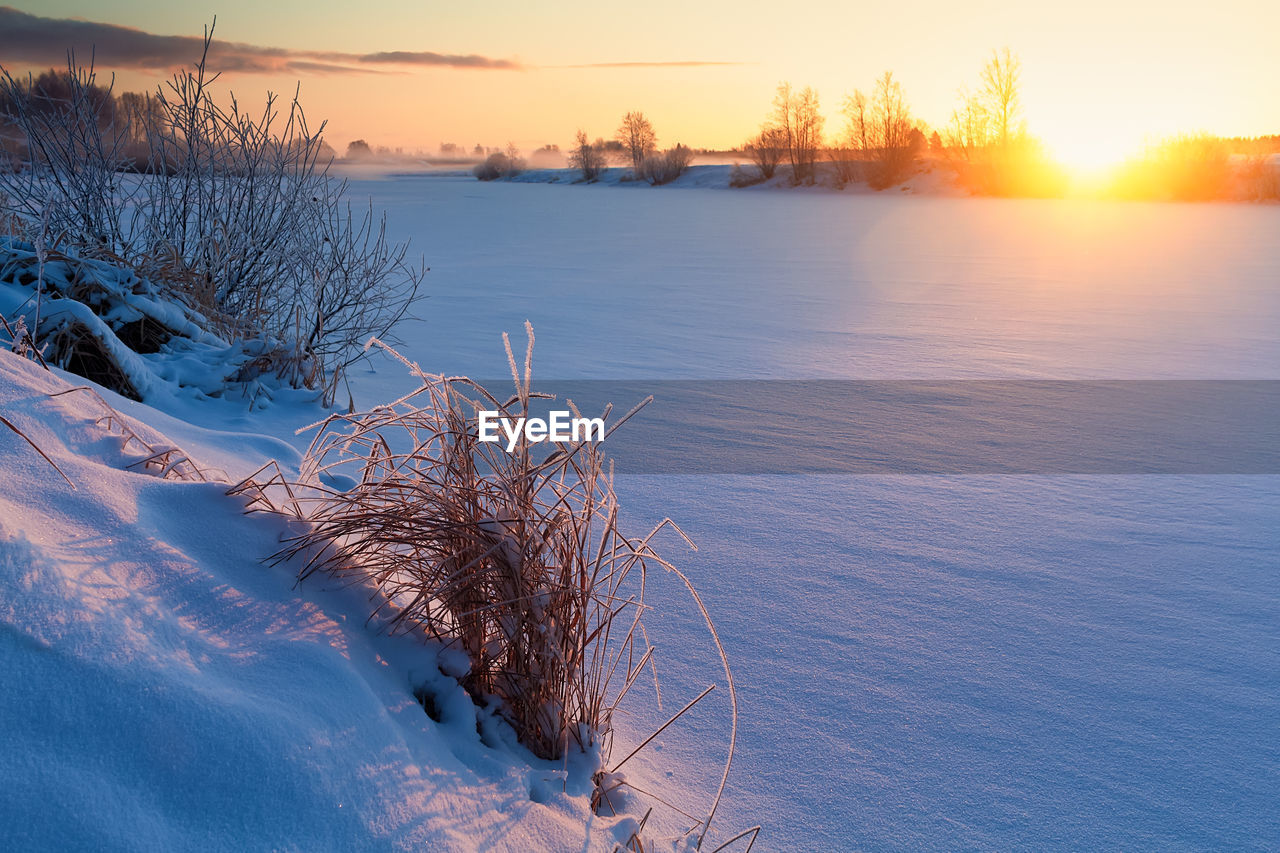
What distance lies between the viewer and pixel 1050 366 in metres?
6.89

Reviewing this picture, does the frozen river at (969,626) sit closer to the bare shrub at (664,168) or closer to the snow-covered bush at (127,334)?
the snow-covered bush at (127,334)

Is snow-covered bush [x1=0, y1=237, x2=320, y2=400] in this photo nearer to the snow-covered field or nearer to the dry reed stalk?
the snow-covered field

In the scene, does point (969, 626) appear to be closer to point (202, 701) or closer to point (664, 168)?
point (202, 701)

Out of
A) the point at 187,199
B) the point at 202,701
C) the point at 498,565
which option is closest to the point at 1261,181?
the point at 187,199

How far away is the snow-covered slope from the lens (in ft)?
4.07

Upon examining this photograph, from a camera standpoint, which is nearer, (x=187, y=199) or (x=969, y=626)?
(x=969, y=626)

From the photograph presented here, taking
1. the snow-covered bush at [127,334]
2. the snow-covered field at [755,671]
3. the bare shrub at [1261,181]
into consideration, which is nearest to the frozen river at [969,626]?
the snow-covered field at [755,671]

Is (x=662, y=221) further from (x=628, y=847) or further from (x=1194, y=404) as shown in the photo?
(x=628, y=847)

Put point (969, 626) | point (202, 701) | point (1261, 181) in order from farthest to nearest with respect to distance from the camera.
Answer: point (1261, 181) → point (969, 626) → point (202, 701)

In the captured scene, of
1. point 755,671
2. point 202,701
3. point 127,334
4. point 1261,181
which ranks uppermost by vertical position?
point 1261,181

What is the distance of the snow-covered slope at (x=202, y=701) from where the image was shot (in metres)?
1.24

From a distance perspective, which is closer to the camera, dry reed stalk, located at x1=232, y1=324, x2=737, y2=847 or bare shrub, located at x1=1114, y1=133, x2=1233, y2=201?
dry reed stalk, located at x1=232, y1=324, x2=737, y2=847

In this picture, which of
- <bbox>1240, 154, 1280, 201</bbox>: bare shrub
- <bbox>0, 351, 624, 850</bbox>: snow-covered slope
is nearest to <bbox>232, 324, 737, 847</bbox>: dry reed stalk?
<bbox>0, 351, 624, 850</bbox>: snow-covered slope

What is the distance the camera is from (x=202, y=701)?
138 cm
